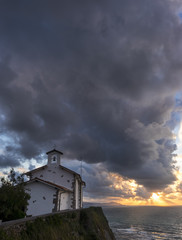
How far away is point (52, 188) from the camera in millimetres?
26453

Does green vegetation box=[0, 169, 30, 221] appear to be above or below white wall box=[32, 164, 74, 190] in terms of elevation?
below

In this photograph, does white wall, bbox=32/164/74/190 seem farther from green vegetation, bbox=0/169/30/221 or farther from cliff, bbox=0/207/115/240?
green vegetation, bbox=0/169/30/221

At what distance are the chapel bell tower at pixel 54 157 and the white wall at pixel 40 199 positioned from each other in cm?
811

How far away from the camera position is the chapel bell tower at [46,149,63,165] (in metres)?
34.9

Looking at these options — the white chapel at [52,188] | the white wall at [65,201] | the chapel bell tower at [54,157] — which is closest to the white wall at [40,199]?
the white chapel at [52,188]

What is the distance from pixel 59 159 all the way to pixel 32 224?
876 inches

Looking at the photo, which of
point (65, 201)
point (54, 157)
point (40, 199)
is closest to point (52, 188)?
point (40, 199)

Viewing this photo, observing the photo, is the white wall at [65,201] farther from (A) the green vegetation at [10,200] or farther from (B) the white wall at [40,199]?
(A) the green vegetation at [10,200]

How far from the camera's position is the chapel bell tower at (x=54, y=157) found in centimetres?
3488

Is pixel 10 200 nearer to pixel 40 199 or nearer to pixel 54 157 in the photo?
pixel 40 199

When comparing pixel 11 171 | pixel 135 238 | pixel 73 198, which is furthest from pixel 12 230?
pixel 135 238

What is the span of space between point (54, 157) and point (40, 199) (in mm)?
9790

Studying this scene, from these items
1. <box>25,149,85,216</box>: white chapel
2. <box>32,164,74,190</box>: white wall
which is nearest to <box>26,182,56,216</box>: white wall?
<box>25,149,85,216</box>: white chapel

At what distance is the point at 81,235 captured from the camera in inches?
752
